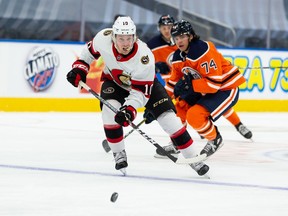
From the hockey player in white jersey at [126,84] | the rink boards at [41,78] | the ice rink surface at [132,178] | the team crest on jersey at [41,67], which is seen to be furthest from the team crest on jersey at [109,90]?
the team crest on jersey at [41,67]

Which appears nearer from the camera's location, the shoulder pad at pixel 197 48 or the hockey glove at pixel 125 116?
the hockey glove at pixel 125 116

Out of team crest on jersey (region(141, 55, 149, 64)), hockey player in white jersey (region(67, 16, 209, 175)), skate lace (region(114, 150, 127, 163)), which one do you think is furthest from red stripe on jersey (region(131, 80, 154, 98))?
skate lace (region(114, 150, 127, 163))

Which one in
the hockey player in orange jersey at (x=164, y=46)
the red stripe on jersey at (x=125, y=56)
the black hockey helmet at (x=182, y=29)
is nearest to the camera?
the red stripe on jersey at (x=125, y=56)

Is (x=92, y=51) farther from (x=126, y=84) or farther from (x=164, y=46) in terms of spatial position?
(x=164, y=46)

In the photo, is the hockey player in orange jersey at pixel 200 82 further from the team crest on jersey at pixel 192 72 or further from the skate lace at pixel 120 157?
the skate lace at pixel 120 157

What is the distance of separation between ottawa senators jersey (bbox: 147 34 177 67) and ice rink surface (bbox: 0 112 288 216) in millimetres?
632

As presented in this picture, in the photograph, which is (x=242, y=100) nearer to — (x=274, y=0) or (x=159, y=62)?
(x=274, y=0)

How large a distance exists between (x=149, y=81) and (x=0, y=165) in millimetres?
1028

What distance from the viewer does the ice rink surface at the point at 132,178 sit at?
12.6 feet

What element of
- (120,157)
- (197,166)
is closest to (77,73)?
(120,157)

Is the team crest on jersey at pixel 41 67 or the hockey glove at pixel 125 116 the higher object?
the hockey glove at pixel 125 116

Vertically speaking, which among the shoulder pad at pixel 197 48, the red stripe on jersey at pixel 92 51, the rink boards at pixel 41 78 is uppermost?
the red stripe on jersey at pixel 92 51

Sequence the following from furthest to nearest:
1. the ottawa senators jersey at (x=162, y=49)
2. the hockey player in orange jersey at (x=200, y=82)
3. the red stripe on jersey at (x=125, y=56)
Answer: the ottawa senators jersey at (x=162, y=49) → the hockey player in orange jersey at (x=200, y=82) → the red stripe on jersey at (x=125, y=56)

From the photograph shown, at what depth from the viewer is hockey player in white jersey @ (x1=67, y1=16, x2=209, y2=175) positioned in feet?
15.7
